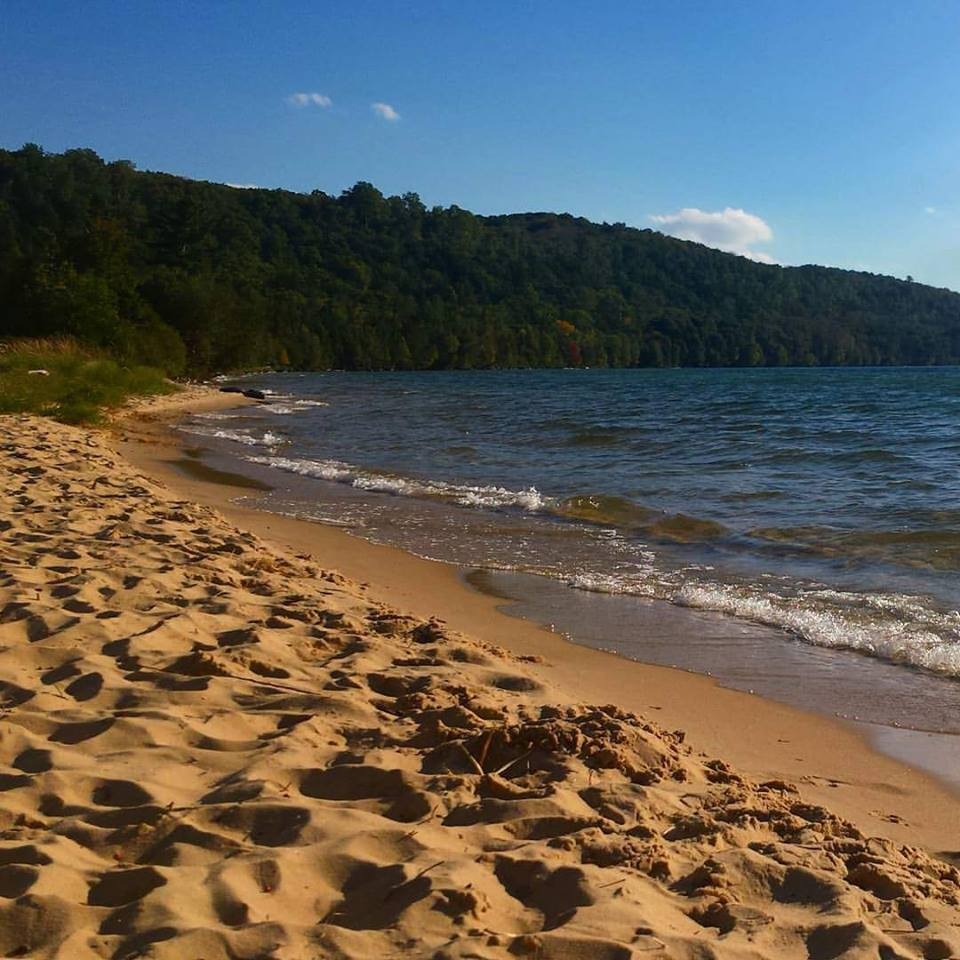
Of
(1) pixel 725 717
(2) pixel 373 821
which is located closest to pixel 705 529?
(1) pixel 725 717

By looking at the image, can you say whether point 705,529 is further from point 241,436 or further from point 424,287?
point 424,287

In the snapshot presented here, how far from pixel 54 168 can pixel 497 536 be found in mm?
108650

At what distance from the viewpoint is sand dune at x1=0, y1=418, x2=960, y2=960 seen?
235cm

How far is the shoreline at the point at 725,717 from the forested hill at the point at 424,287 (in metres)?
37.1

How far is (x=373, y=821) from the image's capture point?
2.89m

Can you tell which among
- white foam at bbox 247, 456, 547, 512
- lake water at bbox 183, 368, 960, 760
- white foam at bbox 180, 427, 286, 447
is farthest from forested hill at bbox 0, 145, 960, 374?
white foam at bbox 247, 456, 547, 512

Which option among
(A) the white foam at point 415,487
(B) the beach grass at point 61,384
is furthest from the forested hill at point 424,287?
(A) the white foam at point 415,487

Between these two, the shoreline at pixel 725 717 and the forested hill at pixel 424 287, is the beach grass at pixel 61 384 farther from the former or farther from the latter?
the forested hill at pixel 424 287

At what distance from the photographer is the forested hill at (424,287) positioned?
68.9 metres

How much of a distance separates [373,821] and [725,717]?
2189 millimetres

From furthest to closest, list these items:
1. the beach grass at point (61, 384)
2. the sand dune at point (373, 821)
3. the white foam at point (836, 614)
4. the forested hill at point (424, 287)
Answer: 1. the forested hill at point (424, 287)
2. the beach grass at point (61, 384)
3. the white foam at point (836, 614)
4. the sand dune at point (373, 821)

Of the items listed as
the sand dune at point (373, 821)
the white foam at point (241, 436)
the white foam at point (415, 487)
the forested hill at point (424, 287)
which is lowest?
the white foam at point (241, 436)

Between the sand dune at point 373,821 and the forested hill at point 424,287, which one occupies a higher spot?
the forested hill at point 424,287

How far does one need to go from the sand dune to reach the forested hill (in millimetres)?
39583
